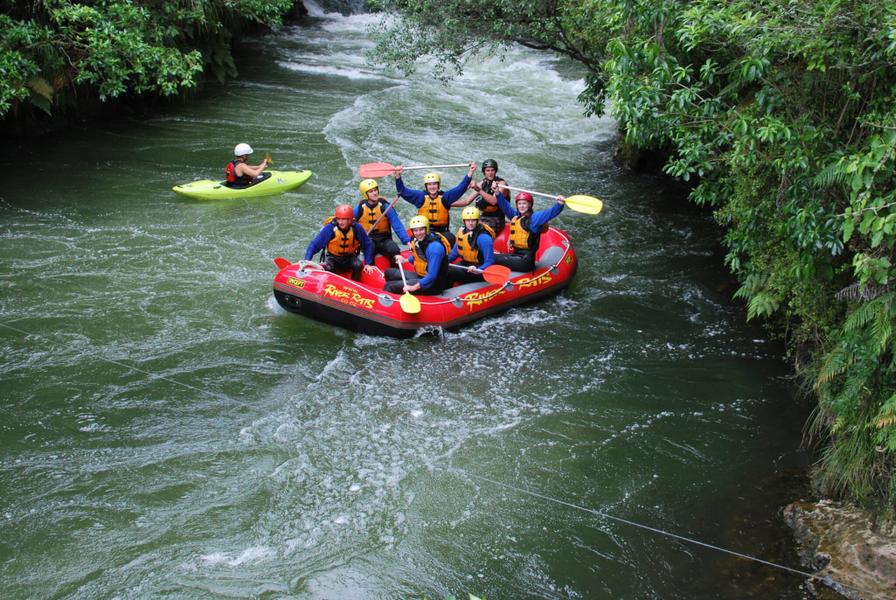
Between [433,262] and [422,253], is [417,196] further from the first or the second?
[433,262]

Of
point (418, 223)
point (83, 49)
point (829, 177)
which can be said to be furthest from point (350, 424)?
point (83, 49)

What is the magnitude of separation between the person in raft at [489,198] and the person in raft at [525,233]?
58 cm

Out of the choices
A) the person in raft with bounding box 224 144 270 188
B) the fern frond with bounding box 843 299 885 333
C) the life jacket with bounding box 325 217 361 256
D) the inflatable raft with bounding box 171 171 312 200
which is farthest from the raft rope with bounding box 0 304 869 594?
the person in raft with bounding box 224 144 270 188

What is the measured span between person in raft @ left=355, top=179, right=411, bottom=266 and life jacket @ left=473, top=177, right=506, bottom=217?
1.19 metres

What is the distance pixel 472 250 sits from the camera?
28.6ft

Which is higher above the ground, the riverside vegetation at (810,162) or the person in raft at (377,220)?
the riverside vegetation at (810,162)

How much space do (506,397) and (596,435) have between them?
90 centimetres

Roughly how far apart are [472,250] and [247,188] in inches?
166

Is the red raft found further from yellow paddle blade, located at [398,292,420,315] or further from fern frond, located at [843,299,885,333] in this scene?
fern frond, located at [843,299,885,333]

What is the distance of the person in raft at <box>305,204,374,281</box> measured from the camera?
27.7ft

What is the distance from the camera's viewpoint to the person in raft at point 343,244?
332 inches

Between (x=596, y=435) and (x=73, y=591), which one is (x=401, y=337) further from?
(x=73, y=591)

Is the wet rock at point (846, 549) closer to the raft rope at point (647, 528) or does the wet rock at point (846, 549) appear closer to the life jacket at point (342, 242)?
the raft rope at point (647, 528)

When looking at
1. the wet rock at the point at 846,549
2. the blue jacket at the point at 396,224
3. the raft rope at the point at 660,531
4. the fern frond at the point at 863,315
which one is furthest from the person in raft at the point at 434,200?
the wet rock at the point at 846,549
